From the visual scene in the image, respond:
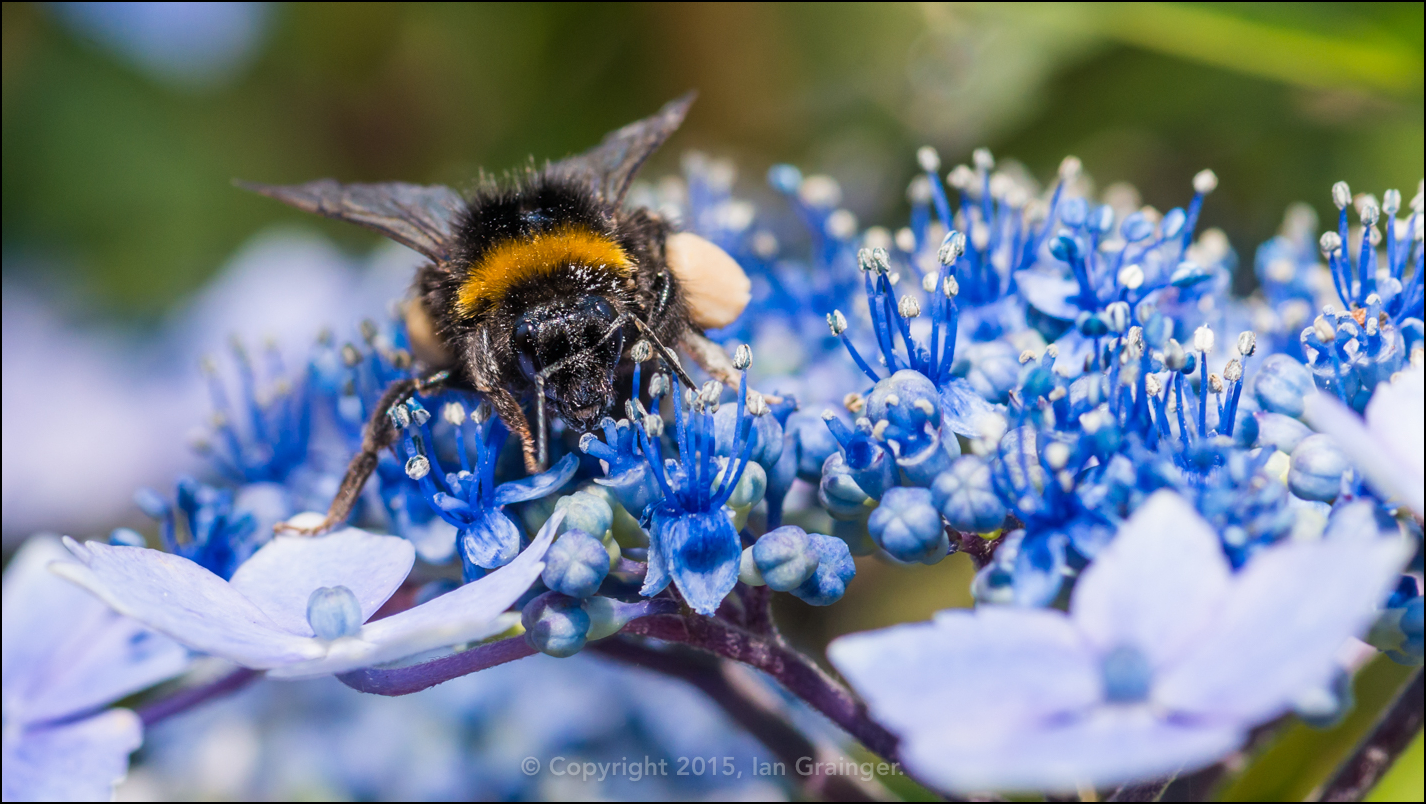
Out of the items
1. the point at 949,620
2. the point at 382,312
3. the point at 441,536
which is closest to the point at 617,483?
the point at 441,536

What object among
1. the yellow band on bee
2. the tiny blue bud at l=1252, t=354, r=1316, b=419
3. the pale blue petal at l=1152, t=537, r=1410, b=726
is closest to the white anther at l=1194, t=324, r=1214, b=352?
the tiny blue bud at l=1252, t=354, r=1316, b=419

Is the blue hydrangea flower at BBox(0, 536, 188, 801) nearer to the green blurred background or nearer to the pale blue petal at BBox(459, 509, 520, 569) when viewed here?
the pale blue petal at BBox(459, 509, 520, 569)

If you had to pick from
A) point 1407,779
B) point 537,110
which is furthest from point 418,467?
point 537,110

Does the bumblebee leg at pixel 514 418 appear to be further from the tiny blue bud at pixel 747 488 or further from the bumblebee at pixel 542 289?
the tiny blue bud at pixel 747 488

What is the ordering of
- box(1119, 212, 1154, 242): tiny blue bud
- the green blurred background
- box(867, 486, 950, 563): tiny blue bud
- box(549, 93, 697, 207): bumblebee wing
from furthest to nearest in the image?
the green blurred background, box(549, 93, 697, 207): bumblebee wing, box(1119, 212, 1154, 242): tiny blue bud, box(867, 486, 950, 563): tiny blue bud

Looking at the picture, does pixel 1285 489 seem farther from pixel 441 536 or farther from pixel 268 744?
pixel 268 744

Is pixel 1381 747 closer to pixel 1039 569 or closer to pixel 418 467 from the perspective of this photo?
pixel 1039 569
